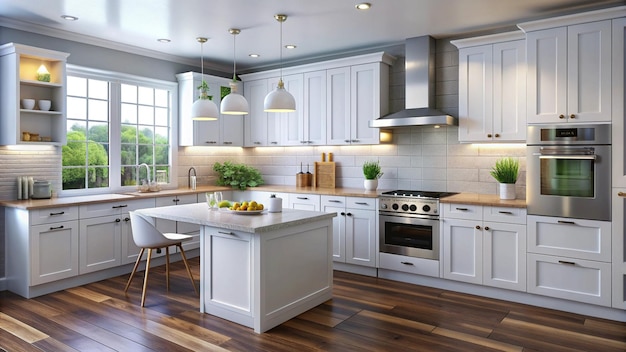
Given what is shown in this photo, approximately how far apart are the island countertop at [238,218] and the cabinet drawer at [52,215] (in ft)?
Answer: 3.10

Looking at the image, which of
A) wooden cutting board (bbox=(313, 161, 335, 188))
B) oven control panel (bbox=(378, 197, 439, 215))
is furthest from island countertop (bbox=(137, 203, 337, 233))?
wooden cutting board (bbox=(313, 161, 335, 188))

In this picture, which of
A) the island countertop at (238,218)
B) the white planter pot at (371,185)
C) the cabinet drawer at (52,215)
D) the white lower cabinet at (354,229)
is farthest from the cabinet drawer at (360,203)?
the cabinet drawer at (52,215)

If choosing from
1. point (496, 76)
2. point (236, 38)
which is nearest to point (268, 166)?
point (236, 38)

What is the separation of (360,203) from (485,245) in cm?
141

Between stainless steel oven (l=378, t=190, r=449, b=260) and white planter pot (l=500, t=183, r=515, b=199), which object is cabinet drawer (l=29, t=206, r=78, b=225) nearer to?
stainless steel oven (l=378, t=190, r=449, b=260)

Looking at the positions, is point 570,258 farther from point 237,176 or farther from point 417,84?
point 237,176

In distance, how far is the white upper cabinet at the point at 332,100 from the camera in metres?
5.43

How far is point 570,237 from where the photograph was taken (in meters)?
3.92

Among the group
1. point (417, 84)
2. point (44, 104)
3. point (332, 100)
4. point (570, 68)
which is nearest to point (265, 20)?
point (332, 100)

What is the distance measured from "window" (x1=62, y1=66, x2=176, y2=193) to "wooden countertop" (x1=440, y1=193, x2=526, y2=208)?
3700 millimetres

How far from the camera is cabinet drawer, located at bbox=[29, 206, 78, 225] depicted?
4250 millimetres

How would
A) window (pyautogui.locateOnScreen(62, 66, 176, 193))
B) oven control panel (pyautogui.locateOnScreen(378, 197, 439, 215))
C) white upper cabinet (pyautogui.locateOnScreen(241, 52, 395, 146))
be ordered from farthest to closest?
white upper cabinet (pyautogui.locateOnScreen(241, 52, 395, 146)) < window (pyautogui.locateOnScreen(62, 66, 176, 193)) < oven control panel (pyautogui.locateOnScreen(378, 197, 439, 215))

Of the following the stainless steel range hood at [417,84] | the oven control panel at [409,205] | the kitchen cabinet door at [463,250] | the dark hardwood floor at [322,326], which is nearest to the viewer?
the dark hardwood floor at [322,326]

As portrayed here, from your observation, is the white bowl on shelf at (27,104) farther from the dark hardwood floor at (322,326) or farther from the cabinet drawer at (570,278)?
the cabinet drawer at (570,278)
